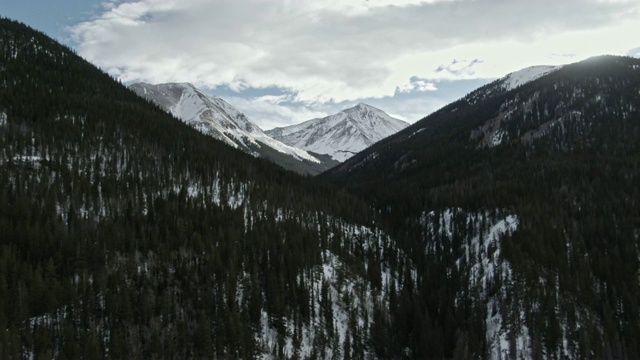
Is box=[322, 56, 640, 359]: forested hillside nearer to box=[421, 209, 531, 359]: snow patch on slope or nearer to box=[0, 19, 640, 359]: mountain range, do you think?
box=[421, 209, 531, 359]: snow patch on slope

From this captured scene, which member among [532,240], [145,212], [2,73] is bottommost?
[532,240]

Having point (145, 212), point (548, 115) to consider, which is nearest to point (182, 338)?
point (145, 212)

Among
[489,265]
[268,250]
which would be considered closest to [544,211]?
[489,265]

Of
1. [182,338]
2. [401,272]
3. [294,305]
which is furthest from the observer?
[401,272]

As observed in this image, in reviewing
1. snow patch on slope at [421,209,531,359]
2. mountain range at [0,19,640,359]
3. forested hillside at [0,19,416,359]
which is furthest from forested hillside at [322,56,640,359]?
forested hillside at [0,19,416,359]

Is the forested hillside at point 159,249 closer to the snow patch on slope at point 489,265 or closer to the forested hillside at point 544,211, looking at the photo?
the snow patch on slope at point 489,265

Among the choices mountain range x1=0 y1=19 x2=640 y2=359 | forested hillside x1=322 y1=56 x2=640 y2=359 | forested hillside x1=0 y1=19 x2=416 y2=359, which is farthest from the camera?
forested hillside x1=322 y1=56 x2=640 y2=359

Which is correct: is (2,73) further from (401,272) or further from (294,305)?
(401,272)
